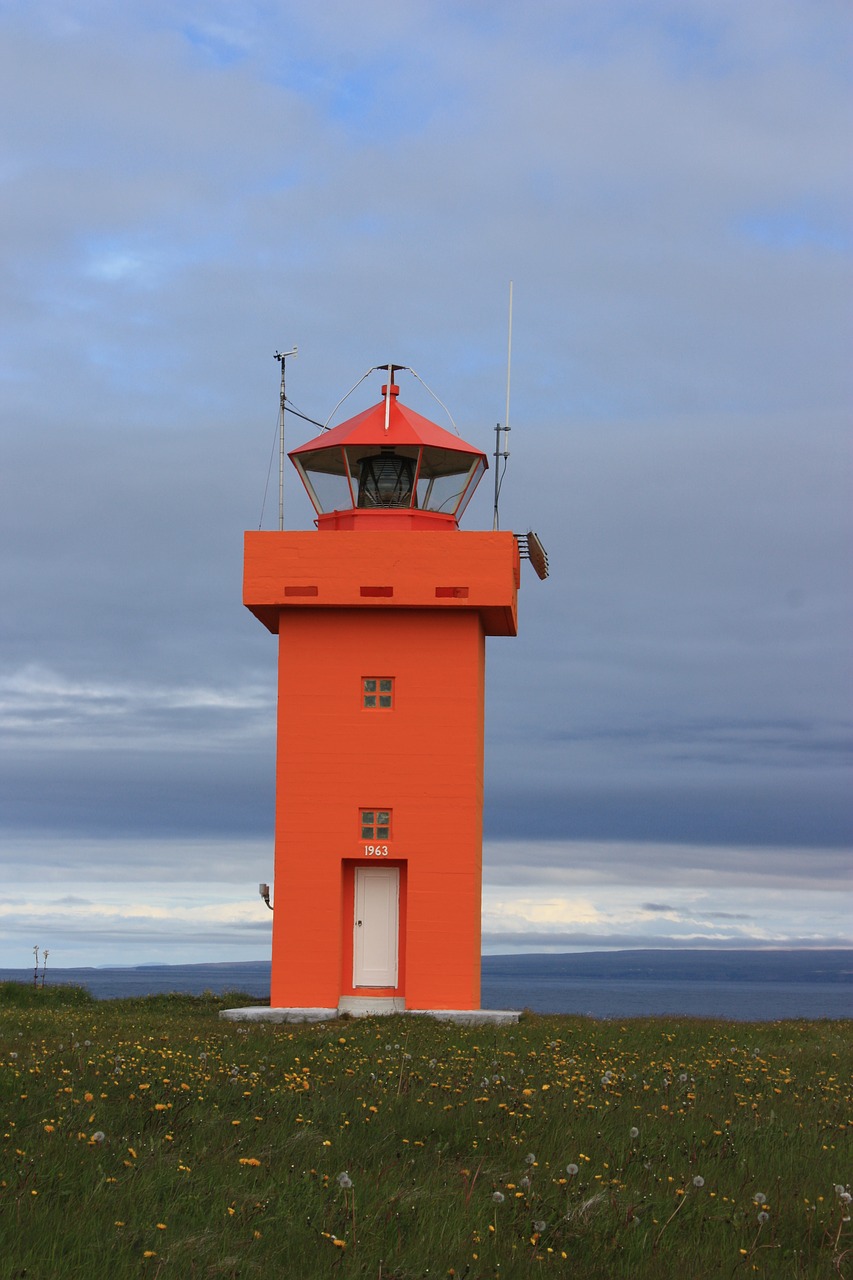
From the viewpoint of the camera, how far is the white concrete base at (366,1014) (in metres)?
24.6

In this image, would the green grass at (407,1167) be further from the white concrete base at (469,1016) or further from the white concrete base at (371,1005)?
the white concrete base at (371,1005)

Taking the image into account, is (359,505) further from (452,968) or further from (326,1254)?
(326,1254)

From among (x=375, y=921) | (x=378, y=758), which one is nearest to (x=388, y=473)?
(x=378, y=758)

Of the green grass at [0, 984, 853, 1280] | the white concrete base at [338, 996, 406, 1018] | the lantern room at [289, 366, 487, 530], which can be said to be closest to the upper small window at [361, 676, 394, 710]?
the lantern room at [289, 366, 487, 530]

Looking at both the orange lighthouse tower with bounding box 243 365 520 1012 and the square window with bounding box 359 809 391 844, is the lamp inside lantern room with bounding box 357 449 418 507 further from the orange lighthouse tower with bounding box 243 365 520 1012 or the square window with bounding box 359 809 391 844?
the square window with bounding box 359 809 391 844

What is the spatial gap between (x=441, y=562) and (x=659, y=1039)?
944cm

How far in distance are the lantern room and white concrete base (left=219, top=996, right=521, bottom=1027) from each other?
8.88 meters

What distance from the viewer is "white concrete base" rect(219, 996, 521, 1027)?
24.6 meters

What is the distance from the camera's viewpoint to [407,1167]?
1005 cm

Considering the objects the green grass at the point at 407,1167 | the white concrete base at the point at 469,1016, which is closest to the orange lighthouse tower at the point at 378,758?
the white concrete base at the point at 469,1016

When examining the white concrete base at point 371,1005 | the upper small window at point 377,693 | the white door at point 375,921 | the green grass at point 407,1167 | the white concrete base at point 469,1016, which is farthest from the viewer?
the upper small window at point 377,693

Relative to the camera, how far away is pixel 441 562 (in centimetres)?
2602

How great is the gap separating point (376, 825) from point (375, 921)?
1.87m

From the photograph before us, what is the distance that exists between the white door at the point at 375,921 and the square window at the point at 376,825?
0.81m
